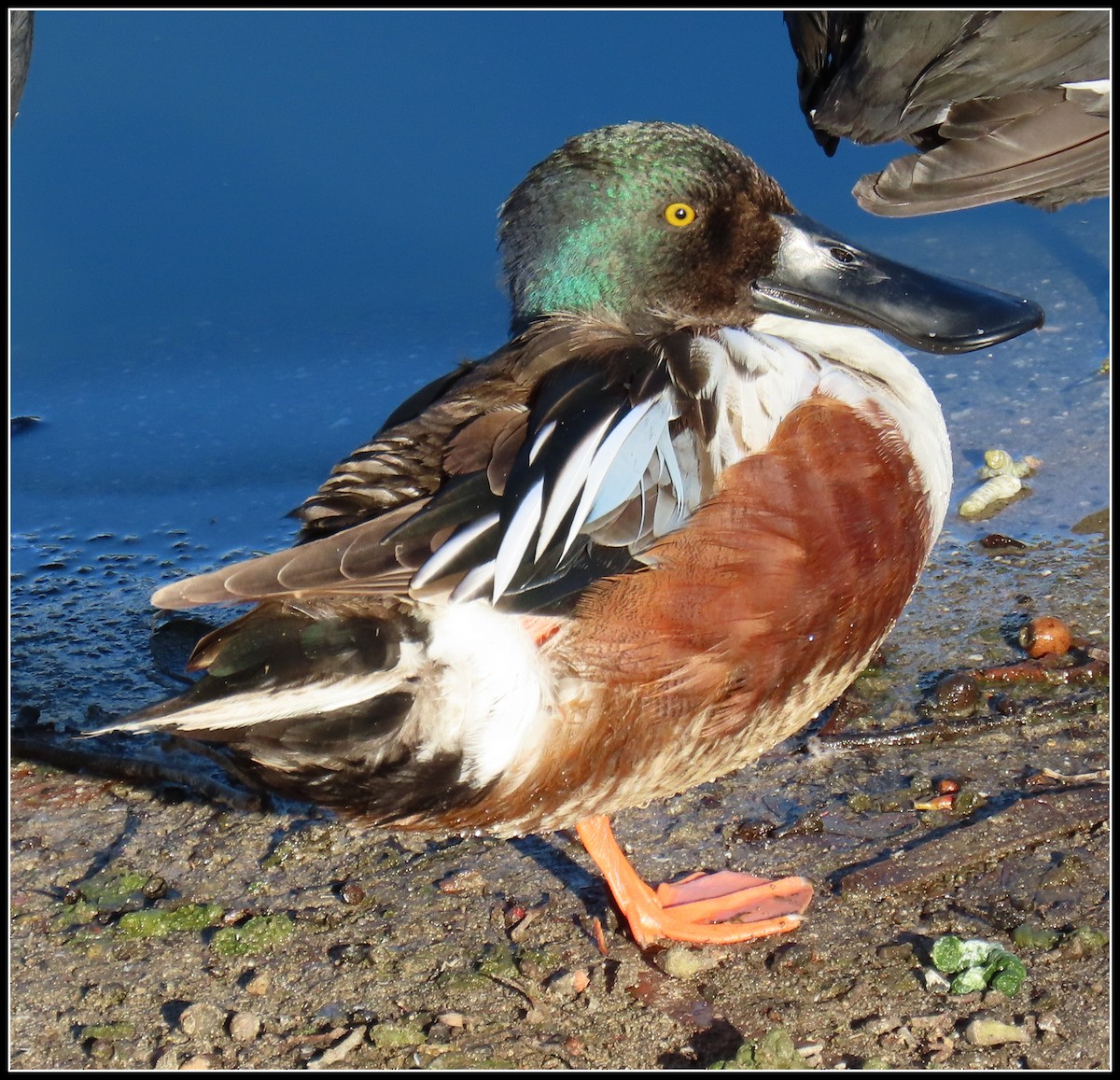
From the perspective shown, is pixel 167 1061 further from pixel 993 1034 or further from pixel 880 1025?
pixel 993 1034

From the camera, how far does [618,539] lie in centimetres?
222

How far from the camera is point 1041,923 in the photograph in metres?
2.53

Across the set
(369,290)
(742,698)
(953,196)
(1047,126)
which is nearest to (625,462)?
(742,698)

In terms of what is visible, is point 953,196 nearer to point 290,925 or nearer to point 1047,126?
point 1047,126

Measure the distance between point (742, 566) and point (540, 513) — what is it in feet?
1.38

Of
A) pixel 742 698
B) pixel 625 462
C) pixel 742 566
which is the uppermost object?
pixel 625 462

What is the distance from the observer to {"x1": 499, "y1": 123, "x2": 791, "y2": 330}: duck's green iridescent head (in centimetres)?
270

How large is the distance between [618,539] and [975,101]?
165 cm

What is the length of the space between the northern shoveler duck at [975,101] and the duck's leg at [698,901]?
1.58 metres

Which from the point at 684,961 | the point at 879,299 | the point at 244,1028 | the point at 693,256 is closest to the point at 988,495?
the point at 879,299

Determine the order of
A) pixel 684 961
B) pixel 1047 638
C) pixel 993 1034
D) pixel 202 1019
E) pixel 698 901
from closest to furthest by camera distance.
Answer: pixel 993 1034 → pixel 202 1019 → pixel 684 961 → pixel 698 901 → pixel 1047 638

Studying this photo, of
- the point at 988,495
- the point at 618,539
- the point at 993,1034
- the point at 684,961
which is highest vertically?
the point at 618,539

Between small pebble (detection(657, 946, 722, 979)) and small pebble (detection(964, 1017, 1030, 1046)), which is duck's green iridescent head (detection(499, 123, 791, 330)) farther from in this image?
small pebble (detection(964, 1017, 1030, 1046))

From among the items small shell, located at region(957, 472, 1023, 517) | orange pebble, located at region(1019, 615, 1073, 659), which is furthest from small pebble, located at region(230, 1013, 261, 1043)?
small shell, located at region(957, 472, 1023, 517)
